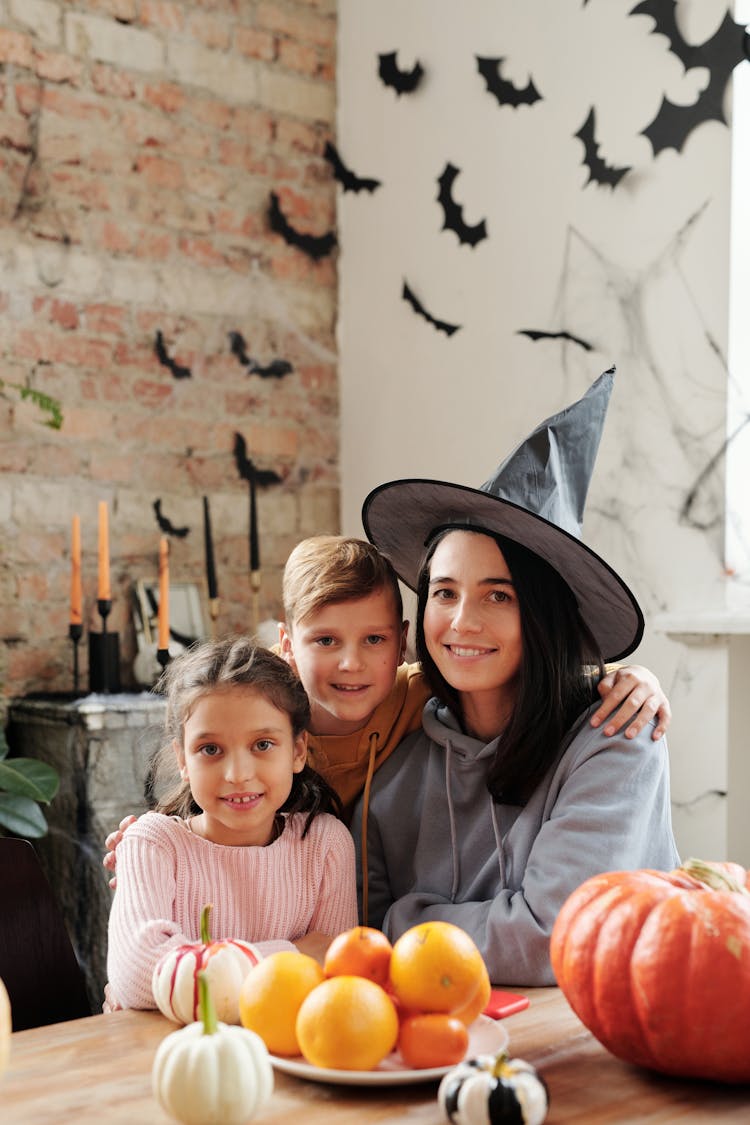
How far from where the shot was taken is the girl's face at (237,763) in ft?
4.67

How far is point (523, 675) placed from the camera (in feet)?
5.30

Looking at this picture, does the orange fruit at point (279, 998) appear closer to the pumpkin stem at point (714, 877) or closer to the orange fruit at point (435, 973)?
the orange fruit at point (435, 973)

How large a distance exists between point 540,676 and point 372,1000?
2.39 ft

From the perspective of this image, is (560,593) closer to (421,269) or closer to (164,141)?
(421,269)

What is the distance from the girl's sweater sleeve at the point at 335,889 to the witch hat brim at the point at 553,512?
0.45 m

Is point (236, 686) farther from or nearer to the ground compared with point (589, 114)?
nearer to the ground

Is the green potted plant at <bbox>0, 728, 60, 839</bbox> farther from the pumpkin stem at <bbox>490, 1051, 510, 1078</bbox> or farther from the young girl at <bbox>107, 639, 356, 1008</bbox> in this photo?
the pumpkin stem at <bbox>490, 1051, 510, 1078</bbox>

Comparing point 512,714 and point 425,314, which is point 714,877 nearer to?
point 512,714

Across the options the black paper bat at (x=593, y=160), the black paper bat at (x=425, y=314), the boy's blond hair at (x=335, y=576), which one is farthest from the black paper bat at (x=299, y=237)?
the boy's blond hair at (x=335, y=576)

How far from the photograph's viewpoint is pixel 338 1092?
3.16ft

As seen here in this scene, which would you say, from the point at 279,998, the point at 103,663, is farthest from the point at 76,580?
the point at 279,998

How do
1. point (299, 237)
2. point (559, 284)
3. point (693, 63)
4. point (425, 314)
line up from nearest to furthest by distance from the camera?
point (693, 63), point (559, 284), point (425, 314), point (299, 237)

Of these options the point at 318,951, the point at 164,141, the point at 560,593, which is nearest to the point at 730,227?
the point at 560,593

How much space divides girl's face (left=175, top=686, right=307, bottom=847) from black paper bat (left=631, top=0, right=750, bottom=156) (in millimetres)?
1936
